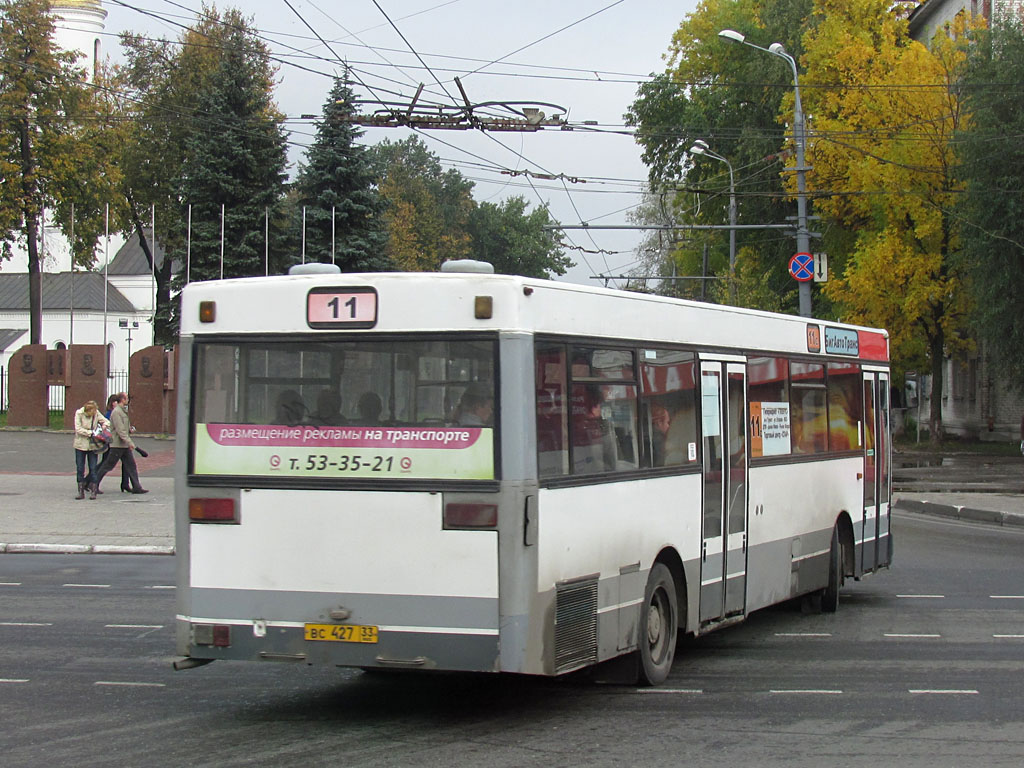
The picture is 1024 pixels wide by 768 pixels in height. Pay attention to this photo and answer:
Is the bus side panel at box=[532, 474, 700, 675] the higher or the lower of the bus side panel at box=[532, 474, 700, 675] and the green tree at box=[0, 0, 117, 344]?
the lower

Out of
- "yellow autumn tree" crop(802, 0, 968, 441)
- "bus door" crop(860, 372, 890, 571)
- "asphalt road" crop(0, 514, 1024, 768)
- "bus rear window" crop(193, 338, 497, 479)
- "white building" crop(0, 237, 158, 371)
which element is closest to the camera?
"asphalt road" crop(0, 514, 1024, 768)

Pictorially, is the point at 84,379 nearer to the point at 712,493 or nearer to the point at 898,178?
the point at 898,178

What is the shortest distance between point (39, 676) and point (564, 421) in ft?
13.3

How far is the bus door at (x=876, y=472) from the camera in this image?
44.5ft

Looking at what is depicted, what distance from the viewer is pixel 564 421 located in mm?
7793

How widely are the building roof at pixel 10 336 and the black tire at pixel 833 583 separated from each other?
233ft

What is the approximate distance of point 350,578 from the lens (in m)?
7.52

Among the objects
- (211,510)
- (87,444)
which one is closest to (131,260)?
(87,444)

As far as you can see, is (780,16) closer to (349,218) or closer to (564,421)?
(349,218)

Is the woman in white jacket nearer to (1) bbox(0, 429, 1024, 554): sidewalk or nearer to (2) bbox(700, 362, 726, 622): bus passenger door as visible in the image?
(1) bbox(0, 429, 1024, 554): sidewalk

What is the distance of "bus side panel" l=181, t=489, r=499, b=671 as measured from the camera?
289 inches

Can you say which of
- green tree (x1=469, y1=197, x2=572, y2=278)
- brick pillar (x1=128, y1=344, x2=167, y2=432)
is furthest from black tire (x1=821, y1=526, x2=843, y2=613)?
green tree (x1=469, y1=197, x2=572, y2=278)

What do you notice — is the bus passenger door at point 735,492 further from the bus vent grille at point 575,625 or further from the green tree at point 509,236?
the green tree at point 509,236

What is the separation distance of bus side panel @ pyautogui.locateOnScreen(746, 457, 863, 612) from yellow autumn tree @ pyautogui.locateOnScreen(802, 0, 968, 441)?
81.9 feet
